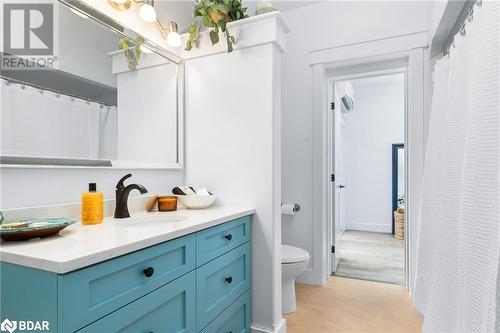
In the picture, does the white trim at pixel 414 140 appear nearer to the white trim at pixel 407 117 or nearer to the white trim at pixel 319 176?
the white trim at pixel 407 117

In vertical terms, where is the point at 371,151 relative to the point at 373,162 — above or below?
above

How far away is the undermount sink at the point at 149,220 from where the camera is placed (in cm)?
134

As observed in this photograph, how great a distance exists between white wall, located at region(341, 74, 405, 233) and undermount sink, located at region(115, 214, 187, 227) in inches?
144

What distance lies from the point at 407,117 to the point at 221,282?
205cm

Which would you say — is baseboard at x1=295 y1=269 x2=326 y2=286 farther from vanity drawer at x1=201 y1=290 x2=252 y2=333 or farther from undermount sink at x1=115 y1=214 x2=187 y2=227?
undermount sink at x1=115 y1=214 x2=187 y2=227

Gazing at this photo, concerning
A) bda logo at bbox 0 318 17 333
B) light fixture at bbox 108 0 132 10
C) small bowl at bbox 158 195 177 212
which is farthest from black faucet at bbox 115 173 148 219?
light fixture at bbox 108 0 132 10

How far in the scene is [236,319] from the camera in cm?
156

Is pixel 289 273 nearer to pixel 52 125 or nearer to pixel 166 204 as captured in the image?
pixel 166 204

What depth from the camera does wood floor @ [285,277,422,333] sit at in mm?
1942

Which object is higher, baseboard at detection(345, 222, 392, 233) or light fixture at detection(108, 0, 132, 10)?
light fixture at detection(108, 0, 132, 10)

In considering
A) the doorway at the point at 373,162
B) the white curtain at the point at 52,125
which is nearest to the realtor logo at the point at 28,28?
the white curtain at the point at 52,125

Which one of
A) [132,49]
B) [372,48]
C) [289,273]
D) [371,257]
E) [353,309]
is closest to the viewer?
[132,49]

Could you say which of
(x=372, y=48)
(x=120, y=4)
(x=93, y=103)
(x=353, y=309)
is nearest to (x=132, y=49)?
(x=120, y=4)

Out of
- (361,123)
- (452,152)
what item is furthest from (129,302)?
(361,123)
